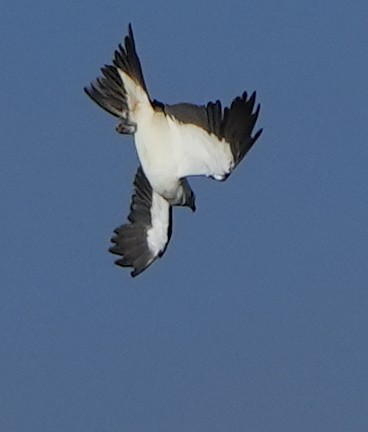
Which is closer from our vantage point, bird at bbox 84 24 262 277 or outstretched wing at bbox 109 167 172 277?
bird at bbox 84 24 262 277

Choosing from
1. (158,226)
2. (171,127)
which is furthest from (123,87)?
(158,226)

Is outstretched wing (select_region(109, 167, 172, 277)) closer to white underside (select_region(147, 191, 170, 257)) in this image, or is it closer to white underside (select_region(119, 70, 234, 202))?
white underside (select_region(147, 191, 170, 257))

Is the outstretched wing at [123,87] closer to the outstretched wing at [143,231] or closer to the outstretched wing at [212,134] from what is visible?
the outstretched wing at [212,134]

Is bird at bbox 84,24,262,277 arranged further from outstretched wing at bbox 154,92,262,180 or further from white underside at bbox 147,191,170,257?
white underside at bbox 147,191,170,257

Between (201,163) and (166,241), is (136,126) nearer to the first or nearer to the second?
(201,163)

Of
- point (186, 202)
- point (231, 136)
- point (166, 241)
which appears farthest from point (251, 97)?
point (166, 241)

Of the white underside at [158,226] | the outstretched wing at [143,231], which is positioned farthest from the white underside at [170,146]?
the outstretched wing at [143,231]

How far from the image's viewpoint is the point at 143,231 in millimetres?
33281

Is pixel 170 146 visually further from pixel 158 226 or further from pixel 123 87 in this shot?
pixel 158 226

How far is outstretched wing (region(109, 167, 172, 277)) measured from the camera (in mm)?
32812

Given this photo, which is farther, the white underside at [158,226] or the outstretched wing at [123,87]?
the white underside at [158,226]

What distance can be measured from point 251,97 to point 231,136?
0.58m

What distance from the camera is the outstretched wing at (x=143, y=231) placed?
32.8m

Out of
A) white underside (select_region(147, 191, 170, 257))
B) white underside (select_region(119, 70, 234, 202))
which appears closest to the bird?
white underside (select_region(119, 70, 234, 202))
